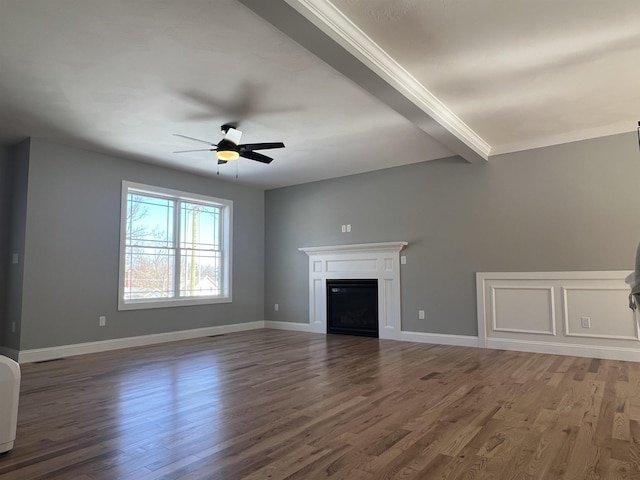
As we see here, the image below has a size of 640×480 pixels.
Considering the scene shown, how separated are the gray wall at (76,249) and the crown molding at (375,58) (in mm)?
4310

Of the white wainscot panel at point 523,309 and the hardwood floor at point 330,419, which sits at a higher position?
the white wainscot panel at point 523,309

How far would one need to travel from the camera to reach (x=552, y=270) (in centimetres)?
524

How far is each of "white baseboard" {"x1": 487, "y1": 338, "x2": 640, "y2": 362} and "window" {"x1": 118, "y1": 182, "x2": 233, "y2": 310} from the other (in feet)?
14.8

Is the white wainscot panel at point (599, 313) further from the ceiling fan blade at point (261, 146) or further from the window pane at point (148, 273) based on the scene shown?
the window pane at point (148, 273)

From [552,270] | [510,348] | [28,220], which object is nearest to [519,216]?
[552,270]

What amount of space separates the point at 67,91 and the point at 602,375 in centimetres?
576

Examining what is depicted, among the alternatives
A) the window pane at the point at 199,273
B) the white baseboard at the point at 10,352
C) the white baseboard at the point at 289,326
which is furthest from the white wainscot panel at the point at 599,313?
the white baseboard at the point at 10,352

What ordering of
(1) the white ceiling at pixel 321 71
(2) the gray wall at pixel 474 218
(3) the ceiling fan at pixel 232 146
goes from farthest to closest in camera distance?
(2) the gray wall at pixel 474 218 < (3) the ceiling fan at pixel 232 146 < (1) the white ceiling at pixel 321 71

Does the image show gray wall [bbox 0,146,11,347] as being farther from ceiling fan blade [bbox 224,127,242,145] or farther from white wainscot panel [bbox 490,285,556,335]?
white wainscot panel [bbox 490,285,556,335]

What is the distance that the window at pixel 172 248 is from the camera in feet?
20.2

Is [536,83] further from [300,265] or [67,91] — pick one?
[300,265]

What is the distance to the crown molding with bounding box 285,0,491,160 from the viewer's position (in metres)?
2.56

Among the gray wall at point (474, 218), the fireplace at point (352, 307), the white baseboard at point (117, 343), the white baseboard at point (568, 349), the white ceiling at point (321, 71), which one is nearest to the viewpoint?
the white ceiling at point (321, 71)

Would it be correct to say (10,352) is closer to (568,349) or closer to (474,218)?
(474,218)
